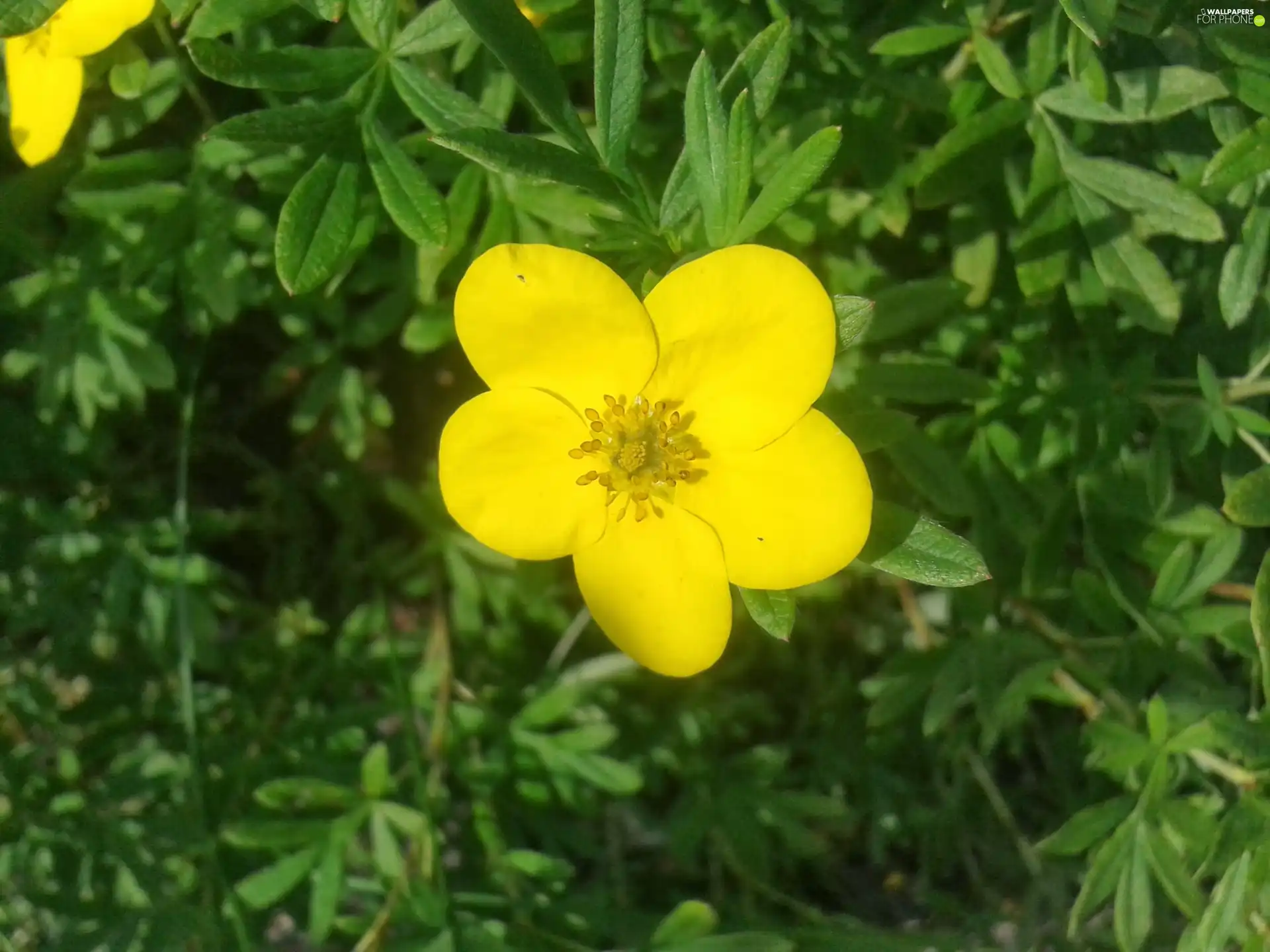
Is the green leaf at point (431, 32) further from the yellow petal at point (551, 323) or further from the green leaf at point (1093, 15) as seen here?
the green leaf at point (1093, 15)

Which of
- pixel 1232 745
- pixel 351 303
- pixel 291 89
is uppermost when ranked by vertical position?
pixel 291 89

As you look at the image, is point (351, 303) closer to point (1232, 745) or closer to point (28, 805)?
point (28, 805)

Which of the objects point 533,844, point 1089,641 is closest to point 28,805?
point 533,844

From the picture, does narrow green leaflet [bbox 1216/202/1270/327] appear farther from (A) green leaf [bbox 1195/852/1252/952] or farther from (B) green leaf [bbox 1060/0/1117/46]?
(A) green leaf [bbox 1195/852/1252/952]

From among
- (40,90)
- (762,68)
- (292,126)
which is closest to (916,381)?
(762,68)

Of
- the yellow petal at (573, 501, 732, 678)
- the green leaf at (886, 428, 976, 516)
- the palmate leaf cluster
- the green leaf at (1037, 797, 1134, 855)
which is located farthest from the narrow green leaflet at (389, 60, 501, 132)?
the green leaf at (1037, 797, 1134, 855)

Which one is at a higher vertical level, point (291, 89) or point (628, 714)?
point (291, 89)
